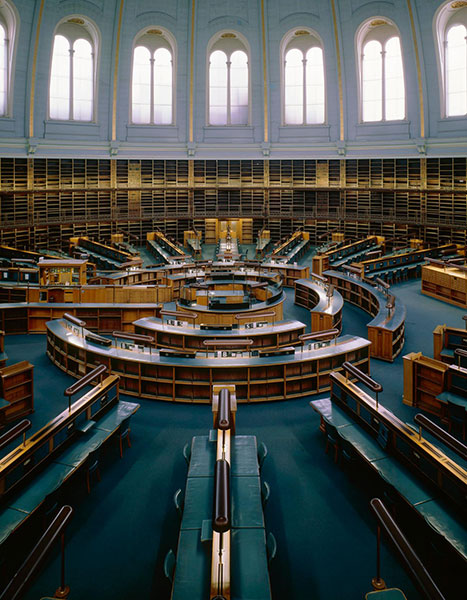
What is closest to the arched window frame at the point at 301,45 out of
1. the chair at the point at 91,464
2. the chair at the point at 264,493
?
the chair at the point at 91,464

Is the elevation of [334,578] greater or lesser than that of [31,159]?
lesser

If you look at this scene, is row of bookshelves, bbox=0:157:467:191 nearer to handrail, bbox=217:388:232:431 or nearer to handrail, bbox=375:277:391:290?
handrail, bbox=375:277:391:290

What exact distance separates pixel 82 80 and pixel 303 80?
12030mm

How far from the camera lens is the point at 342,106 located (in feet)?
80.1

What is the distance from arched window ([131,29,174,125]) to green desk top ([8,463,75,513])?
Answer: 2329 centimetres

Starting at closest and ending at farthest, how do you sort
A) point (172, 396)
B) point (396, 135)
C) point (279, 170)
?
point (172, 396) < point (396, 135) < point (279, 170)

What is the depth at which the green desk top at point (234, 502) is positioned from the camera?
173 inches

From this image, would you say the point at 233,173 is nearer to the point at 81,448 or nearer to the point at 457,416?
the point at 457,416

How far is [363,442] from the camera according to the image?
5844 mm

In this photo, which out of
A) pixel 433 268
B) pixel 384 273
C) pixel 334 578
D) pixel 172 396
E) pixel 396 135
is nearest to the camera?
pixel 334 578

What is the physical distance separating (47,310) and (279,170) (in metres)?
17.6

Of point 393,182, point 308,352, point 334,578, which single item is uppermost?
point 393,182

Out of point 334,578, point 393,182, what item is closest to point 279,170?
point 393,182

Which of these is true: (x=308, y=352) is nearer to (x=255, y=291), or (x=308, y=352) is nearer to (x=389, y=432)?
(x=389, y=432)
